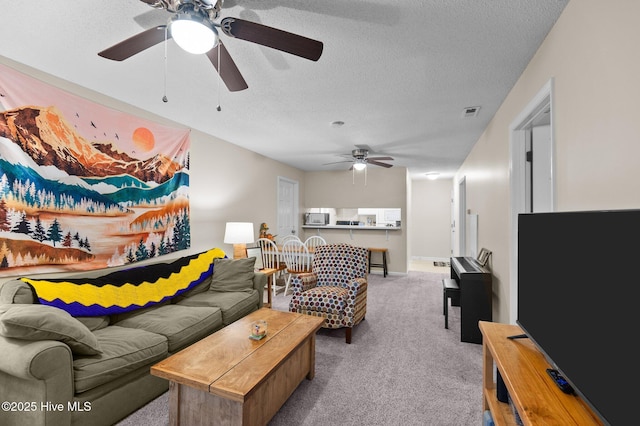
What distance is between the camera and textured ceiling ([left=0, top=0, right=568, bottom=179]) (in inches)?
63.6

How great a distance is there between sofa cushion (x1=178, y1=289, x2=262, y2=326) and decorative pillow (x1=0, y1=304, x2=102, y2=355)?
109 cm

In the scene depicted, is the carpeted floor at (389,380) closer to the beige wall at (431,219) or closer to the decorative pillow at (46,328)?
the decorative pillow at (46,328)

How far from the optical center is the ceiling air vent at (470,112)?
299 centimetres

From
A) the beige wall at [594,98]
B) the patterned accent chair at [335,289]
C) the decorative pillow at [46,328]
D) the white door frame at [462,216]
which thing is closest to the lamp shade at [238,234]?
the patterned accent chair at [335,289]

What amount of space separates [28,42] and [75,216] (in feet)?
4.31

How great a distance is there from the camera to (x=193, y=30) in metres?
1.32

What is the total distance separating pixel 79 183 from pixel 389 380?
3113 mm

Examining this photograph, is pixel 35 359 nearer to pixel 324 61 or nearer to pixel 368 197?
pixel 324 61

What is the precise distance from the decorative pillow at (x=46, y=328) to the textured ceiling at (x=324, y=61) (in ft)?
5.55

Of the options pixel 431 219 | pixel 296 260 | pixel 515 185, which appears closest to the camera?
pixel 515 185

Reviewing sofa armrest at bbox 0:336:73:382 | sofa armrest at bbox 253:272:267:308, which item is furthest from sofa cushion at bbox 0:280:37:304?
sofa armrest at bbox 253:272:267:308

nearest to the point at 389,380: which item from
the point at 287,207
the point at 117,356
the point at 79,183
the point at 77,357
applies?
the point at 117,356

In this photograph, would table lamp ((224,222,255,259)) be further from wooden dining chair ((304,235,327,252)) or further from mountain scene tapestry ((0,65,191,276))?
wooden dining chair ((304,235,327,252))

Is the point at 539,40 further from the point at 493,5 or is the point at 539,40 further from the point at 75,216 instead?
the point at 75,216
